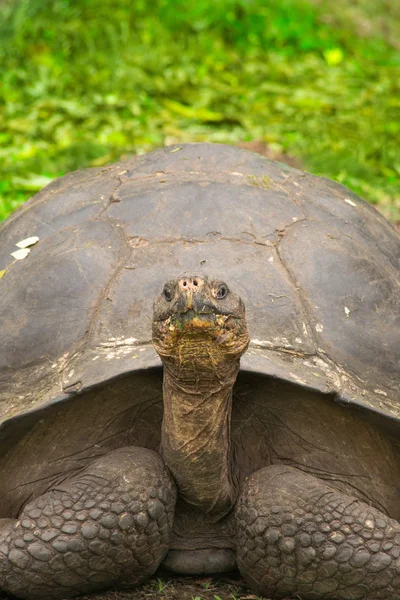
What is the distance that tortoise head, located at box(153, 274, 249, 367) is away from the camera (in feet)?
9.12

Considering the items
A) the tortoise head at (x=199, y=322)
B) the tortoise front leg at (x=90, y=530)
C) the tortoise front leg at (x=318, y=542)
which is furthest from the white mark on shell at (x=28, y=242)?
the tortoise front leg at (x=318, y=542)

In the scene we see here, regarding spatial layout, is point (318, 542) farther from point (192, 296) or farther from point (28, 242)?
point (28, 242)

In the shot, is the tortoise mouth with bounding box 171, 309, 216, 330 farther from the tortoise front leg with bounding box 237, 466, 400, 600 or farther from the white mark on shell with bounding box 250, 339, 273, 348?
the tortoise front leg with bounding box 237, 466, 400, 600

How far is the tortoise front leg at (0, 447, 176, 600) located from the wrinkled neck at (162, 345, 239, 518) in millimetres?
91

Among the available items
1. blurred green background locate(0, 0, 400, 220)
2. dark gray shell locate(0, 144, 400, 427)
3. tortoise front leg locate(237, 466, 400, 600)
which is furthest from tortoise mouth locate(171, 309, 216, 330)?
blurred green background locate(0, 0, 400, 220)

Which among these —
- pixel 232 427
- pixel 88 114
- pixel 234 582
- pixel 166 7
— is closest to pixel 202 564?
pixel 234 582

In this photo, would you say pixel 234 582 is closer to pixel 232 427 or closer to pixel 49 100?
pixel 232 427

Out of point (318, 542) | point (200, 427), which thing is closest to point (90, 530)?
point (200, 427)

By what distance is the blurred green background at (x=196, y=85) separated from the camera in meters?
7.67

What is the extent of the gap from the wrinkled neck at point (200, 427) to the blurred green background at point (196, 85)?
11.2ft

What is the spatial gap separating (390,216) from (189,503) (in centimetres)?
368

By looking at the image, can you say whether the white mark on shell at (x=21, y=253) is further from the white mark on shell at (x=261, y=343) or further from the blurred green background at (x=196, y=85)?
the blurred green background at (x=196, y=85)

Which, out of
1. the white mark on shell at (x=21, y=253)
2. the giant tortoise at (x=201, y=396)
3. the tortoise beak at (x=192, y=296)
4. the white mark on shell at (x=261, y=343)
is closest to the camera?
the tortoise beak at (x=192, y=296)

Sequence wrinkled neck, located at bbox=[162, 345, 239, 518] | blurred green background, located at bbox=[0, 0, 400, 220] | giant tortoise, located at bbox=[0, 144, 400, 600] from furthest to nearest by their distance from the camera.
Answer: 1. blurred green background, located at bbox=[0, 0, 400, 220]
2. giant tortoise, located at bbox=[0, 144, 400, 600]
3. wrinkled neck, located at bbox=[162, 345, 239, 518]
